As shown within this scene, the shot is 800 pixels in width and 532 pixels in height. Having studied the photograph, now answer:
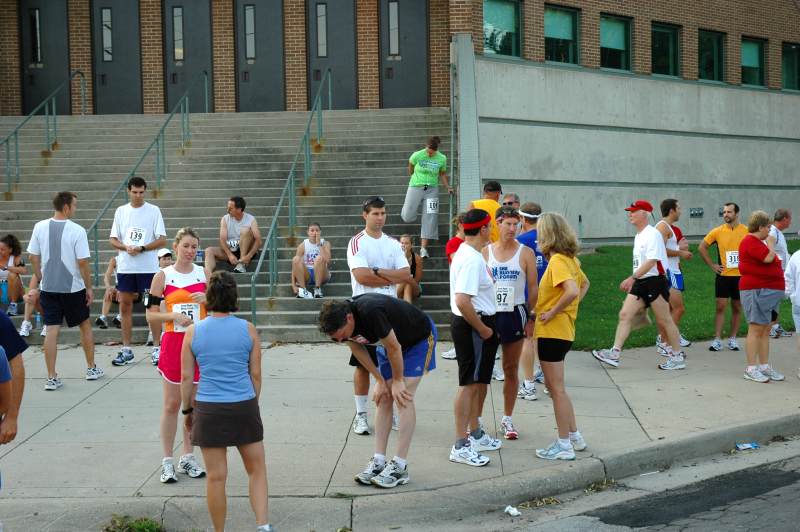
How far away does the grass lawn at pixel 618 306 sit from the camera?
11969mm

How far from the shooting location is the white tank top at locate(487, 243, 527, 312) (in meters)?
7.47

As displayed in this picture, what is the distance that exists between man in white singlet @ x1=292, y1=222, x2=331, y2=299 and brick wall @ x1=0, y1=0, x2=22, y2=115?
11855 mm

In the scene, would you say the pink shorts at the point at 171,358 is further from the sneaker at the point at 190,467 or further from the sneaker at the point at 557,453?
the sneaker at the point at 557,453

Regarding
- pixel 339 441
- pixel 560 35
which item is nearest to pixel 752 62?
pixel 560 35

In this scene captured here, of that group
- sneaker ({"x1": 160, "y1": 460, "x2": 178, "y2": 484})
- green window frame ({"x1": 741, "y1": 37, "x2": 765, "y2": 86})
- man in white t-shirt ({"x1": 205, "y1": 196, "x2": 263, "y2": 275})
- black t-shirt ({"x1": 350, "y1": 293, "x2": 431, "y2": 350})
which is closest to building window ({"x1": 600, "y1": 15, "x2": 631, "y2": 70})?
green window frame ({"x1": 741, "y1": 37, "x2": 765, "y2": 86})

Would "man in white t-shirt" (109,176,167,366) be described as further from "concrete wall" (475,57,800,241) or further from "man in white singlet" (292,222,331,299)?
"concrete wall" (475,57,800,241)

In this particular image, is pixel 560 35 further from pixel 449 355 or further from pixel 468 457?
pixel 468 457

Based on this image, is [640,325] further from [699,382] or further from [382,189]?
[382,189]

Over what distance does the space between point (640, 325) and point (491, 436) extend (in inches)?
135

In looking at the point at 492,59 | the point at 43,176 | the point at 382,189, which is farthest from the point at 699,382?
the point at 43,176

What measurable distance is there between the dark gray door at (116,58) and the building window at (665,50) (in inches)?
487

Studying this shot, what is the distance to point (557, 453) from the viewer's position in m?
6.93

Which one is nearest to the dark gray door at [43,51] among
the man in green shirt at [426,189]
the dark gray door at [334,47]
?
the dark gray door at [334,47]

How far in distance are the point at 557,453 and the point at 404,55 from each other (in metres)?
15.2
